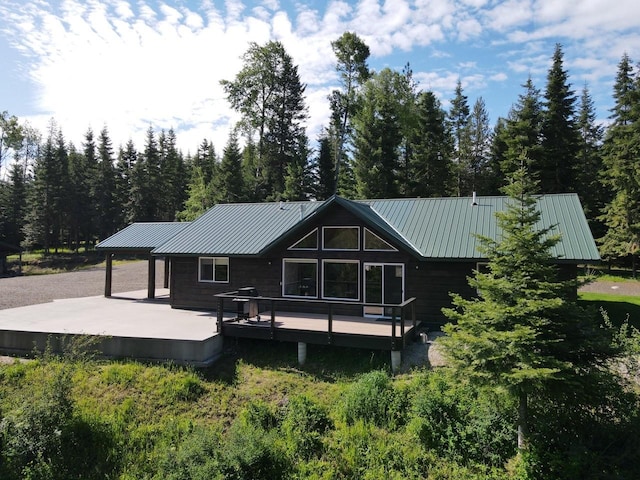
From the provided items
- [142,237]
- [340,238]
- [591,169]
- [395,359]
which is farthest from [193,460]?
[591,169]

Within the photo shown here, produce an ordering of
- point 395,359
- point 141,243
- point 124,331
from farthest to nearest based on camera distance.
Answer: point 141,243 → point 124,331 → point 395,359

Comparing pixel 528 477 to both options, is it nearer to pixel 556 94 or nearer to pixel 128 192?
pixel 556 94

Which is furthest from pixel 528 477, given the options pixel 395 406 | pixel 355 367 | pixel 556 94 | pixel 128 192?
pixel 128 192

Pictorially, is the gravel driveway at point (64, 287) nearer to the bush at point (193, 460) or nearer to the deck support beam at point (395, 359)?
the bush at point (193, 460)

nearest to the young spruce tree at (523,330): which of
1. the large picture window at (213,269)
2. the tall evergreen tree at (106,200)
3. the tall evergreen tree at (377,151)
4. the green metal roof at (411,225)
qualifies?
the green metal roof at (411,225)

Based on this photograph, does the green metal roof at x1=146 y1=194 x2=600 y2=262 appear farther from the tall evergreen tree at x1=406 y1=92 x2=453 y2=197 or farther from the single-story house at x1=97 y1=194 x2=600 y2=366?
the tall evergreen tree at x1=406 y1=92 x2=453 y2=197

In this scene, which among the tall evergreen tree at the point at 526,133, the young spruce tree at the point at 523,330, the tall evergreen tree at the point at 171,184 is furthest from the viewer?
the tall evergreen tree at the point at 171,184

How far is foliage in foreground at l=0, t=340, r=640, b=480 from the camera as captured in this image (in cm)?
666

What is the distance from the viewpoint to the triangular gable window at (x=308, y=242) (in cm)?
1323

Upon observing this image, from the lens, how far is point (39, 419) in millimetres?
8219

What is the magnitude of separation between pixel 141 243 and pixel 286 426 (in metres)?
11.9

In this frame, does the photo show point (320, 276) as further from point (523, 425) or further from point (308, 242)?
point (523, 425)

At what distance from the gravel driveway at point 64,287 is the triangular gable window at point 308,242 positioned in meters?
11.7

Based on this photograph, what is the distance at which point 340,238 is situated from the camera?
42.6 ft
